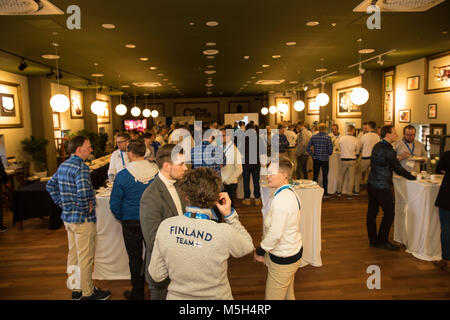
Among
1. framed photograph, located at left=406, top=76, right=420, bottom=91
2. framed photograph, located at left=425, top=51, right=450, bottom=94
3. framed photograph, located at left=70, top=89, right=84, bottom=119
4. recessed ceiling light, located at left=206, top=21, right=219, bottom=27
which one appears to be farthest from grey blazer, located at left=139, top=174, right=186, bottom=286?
framed photograph, located at left=70, top=89, right=84, bottom=119

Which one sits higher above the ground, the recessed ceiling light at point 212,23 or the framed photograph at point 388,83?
the recessed ceiling light at point 212,23

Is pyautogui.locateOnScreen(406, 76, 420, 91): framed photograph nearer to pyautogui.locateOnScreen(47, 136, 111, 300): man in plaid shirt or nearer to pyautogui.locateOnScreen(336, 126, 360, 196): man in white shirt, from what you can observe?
pyautogui.locateOnScreen(336, 126, 360, 196): man in white shirt

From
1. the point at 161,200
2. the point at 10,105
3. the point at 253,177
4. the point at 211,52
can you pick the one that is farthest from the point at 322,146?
the point at 10,105

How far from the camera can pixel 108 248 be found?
3445 millimetres

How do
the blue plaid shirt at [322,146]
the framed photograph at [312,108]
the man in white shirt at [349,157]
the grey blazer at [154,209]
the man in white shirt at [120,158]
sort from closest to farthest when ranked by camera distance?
the grey blazer at [154,209] < the man in white shirt at [120,158] < the blue plaid shirt at [322,146] < the man in white shirt at [349,157] < the framed photograph at [312,108]

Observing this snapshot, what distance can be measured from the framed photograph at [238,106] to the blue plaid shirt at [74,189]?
17.9 metres

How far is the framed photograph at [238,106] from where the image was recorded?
20328 mm

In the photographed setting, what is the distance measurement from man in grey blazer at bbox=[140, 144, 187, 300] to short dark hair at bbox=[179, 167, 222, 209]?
0.48 metres

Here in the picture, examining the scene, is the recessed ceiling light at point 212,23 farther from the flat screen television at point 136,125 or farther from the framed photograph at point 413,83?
the flat screen television at point 136,125

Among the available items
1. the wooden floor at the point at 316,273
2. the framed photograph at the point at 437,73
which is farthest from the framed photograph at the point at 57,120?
the framed photograph at the point at 437,73

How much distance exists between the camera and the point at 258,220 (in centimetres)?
536
